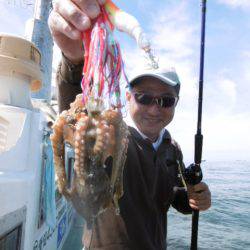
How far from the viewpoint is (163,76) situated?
3035mm

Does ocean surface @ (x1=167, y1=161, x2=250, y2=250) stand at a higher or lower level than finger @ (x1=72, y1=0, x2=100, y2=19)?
lower

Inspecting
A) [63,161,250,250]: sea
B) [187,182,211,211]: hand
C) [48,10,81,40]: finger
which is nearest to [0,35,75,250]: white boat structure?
[48,10,81,40]: finger

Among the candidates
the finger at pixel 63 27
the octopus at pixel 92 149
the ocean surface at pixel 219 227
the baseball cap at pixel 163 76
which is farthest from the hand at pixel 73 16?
the ocean surface at pixel 219 227

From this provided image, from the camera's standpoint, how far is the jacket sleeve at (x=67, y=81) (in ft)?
8.07

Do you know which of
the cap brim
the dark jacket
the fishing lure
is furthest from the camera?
the cap brim

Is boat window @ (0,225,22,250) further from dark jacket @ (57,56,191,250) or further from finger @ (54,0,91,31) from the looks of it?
finger @ (54,0,91,31)

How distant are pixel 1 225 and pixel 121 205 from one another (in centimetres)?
→ 104

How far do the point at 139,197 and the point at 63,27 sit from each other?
1722mm

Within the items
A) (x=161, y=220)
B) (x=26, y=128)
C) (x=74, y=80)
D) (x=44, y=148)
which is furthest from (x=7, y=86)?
(x=161, y=220)

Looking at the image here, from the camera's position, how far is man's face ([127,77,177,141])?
120 inches

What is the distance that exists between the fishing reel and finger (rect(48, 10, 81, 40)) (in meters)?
1.94

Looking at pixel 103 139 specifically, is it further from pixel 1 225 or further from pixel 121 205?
pixel 121 205

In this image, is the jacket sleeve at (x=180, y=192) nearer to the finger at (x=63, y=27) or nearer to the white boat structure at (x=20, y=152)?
the white boat structure at (x=20, y=152)

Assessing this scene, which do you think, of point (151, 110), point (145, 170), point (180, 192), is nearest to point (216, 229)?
point (180, 192)
